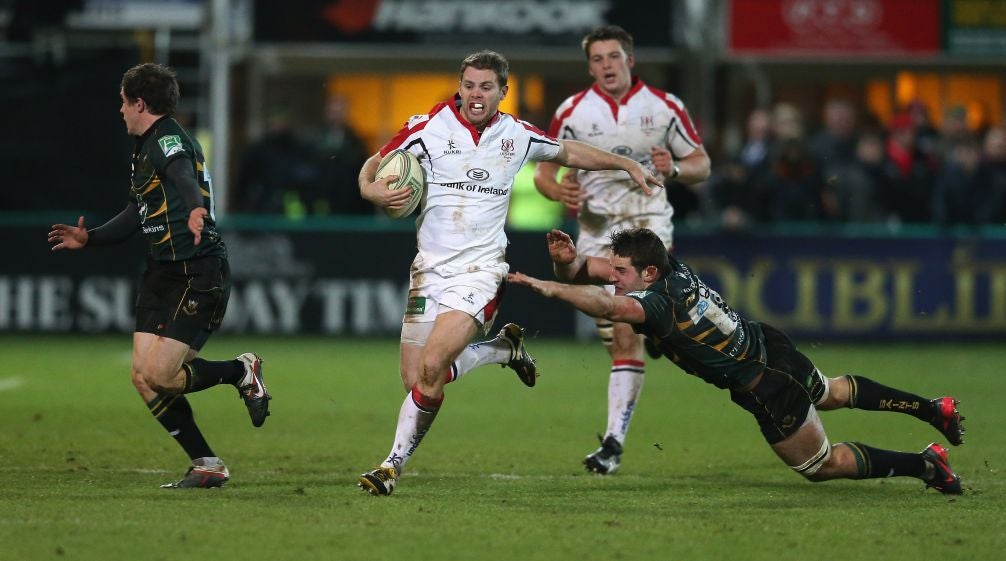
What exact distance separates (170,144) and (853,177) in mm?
11675

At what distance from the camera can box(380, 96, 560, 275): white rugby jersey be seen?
27.6 ft

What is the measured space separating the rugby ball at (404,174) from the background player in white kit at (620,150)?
1768 millimetres

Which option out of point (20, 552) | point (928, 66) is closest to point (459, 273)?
point (20, 552)

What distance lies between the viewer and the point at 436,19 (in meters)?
19.0

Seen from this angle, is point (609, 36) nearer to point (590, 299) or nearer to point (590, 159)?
point (590, 159)

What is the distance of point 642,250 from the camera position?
26.5 ft

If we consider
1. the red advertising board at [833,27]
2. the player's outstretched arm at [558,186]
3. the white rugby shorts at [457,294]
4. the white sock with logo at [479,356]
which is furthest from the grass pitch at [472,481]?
the red advertising board at [833,27]

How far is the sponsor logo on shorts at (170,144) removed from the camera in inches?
327

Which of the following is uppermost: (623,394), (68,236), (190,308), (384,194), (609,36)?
(609,36)

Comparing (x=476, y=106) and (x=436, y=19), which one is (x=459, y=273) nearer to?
(x=476, y=106)

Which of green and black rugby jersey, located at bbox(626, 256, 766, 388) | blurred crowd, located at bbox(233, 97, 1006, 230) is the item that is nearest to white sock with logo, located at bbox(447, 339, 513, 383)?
green and black rugby jersey, located at bbox(626, 256, 766, 388)

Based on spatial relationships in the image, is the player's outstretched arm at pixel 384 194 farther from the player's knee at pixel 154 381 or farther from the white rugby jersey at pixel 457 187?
the player's knee at pixel 154 381

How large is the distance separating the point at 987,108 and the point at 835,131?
3552 millimetres

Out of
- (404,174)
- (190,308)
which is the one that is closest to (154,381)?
(190,308)
